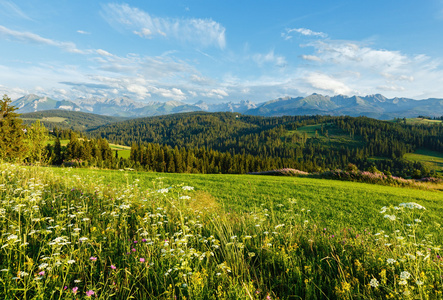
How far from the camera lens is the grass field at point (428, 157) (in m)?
137

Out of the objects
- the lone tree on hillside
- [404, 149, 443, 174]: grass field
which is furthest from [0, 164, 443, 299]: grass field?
[404, 149, 443, 174]: grass field

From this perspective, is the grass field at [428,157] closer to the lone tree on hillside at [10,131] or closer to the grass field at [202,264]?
the grass field at [202,264]

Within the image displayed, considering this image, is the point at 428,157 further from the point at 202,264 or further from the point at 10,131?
the point at 10,131

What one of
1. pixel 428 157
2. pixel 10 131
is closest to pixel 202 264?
pixel 10 131

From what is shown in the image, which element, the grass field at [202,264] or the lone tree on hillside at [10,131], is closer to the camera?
the grass field at [202,264]

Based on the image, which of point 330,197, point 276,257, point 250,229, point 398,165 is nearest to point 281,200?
point 330,197

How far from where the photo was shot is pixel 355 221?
8930 mm

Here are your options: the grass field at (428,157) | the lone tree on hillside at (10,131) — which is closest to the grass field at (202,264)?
the lone tree on hillside at (10,131)

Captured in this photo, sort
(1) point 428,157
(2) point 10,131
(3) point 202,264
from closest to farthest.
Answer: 1. (3) point 202,264
2. (2) point 10,131
3. (1) point 428,157

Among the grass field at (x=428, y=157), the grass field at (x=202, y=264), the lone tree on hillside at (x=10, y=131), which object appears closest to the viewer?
the grass field at (x=202, y=264)

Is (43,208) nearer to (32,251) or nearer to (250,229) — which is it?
(32,251)

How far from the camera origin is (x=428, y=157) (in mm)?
153375

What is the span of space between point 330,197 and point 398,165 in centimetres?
17118

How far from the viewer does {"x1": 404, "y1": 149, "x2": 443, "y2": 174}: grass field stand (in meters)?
137
